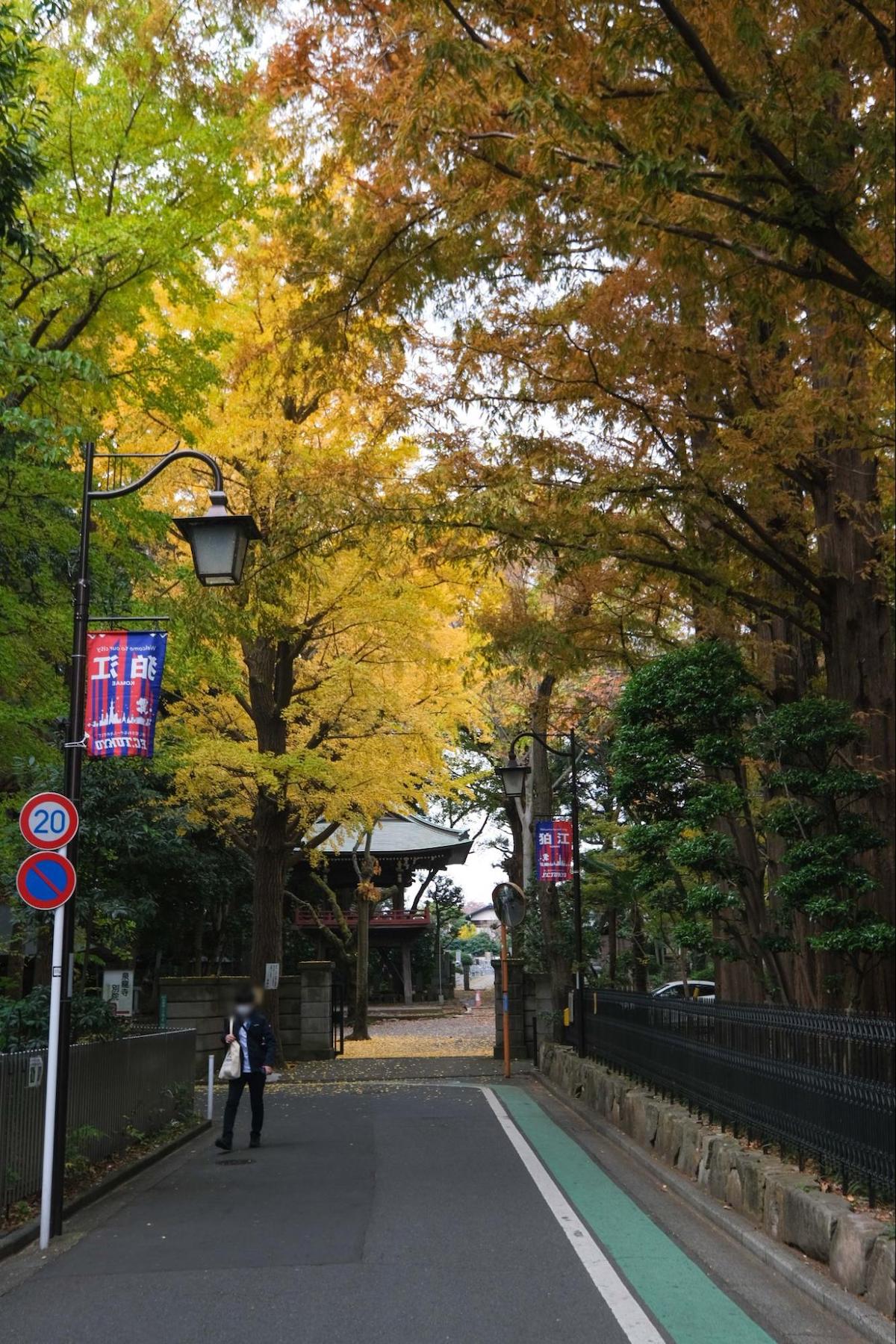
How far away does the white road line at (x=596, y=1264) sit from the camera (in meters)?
5.59

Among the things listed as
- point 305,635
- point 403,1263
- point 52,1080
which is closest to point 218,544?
point 52,1080

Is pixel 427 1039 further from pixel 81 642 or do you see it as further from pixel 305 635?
pixel 81 642

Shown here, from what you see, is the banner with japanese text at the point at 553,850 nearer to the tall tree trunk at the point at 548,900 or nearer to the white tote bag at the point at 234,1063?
the tall tree trunk at the point at 548,900

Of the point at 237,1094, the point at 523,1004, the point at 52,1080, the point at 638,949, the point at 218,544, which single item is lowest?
the point at 523,1004

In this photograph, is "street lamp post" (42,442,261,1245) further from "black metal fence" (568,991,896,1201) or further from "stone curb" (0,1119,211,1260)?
"black metal fence" (568,991,896,1201)

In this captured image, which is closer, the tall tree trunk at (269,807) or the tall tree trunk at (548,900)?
the tall tree trunk at (269,807)

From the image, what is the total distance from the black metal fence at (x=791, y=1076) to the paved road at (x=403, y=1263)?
80 cm

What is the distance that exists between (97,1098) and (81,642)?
15.0ft

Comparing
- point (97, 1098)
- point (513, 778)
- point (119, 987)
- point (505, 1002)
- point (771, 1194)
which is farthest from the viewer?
point (505, 1002)

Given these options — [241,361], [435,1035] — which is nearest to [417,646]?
[241,361]

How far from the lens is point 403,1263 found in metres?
6.96

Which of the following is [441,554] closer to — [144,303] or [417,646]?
[144,303]

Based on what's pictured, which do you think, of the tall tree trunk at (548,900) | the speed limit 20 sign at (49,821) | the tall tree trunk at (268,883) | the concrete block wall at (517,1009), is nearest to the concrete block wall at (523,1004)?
the concrete block wall at (517,1009)

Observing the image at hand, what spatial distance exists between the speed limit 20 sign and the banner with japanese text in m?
14.2
